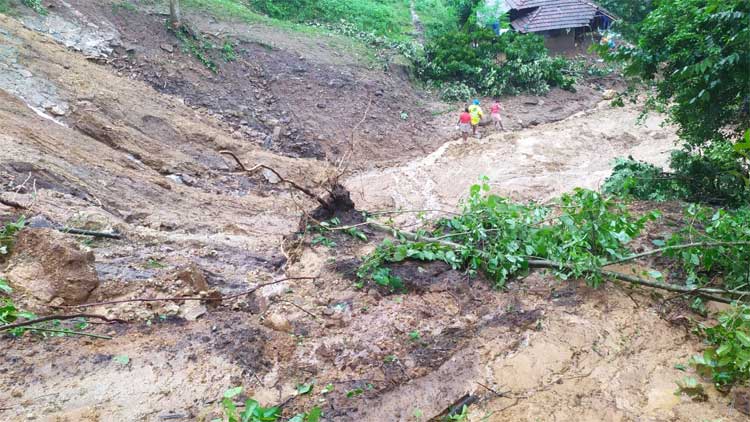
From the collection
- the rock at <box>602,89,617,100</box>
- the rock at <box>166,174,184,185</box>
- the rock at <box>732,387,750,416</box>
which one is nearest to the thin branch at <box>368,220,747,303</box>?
the rock at <box>732,387,750,416</box>

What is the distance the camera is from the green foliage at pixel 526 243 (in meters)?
3.97

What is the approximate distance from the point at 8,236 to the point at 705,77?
22.7ft

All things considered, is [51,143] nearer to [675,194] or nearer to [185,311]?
[185,311]

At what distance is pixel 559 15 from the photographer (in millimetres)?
17750

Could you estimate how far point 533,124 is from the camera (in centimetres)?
1338

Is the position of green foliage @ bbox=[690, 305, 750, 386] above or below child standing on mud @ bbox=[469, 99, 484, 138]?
above

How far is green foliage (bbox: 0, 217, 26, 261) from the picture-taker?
332cm

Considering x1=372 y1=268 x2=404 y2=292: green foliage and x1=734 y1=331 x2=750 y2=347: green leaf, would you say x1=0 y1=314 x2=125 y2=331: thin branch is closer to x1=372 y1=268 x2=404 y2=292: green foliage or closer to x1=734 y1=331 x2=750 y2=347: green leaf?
x1=372 y1=268 x2=404 y2=292: green foliage

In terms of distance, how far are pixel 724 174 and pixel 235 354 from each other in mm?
6570

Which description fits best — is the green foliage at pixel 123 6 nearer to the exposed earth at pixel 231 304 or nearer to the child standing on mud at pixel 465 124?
the exposed earth at pixel 231 304

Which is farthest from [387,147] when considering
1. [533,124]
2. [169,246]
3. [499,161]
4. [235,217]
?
[169,246]

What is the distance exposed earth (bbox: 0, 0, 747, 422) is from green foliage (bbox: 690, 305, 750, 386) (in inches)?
4.9

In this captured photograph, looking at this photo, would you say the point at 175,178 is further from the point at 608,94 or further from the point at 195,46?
the point at 608,94

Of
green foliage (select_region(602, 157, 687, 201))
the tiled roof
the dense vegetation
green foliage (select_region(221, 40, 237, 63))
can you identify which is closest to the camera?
the dense vegetation
